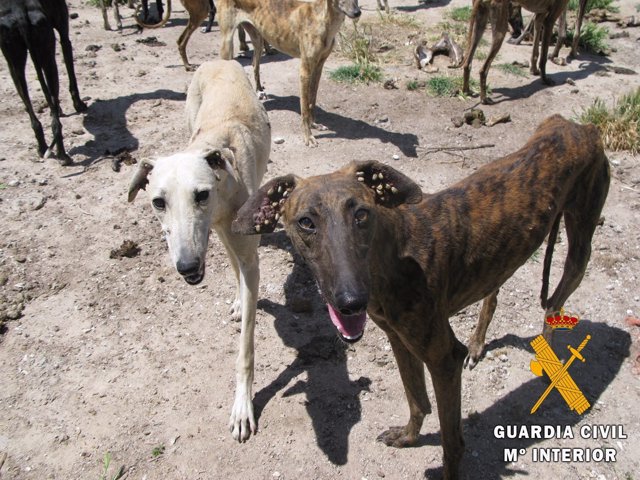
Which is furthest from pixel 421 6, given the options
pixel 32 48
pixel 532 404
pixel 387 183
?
pixel 387 183

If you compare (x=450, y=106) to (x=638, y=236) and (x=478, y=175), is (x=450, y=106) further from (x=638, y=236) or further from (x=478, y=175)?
(x=478, y=175)

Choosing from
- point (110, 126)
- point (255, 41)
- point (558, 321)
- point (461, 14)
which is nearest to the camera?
point (558, 321)

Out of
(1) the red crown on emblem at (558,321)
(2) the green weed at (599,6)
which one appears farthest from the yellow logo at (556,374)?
(2) the green weed at (599,6)

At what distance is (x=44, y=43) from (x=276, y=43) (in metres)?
3.19

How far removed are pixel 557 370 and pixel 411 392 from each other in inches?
51.3

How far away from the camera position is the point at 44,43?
6.56 metres

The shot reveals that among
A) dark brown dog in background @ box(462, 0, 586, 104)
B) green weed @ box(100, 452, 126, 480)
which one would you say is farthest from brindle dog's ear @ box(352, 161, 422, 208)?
dark brown dog in background @ box(462, 0, 586, 104)

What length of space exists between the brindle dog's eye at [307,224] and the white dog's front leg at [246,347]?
1.34 m

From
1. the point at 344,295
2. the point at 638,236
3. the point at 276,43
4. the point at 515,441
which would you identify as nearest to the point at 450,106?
the point at 276,43

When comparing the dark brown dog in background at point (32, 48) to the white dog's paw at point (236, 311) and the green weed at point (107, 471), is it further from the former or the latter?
the green weed at point (107, 471)

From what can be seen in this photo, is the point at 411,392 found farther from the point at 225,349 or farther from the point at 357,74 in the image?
the point at 357,74

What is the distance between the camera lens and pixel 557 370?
12.6ft

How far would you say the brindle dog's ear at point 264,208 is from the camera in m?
2.64

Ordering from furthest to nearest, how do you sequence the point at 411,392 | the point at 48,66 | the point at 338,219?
the point at 48,66 < the point at 411,392 < the point at 338,219
